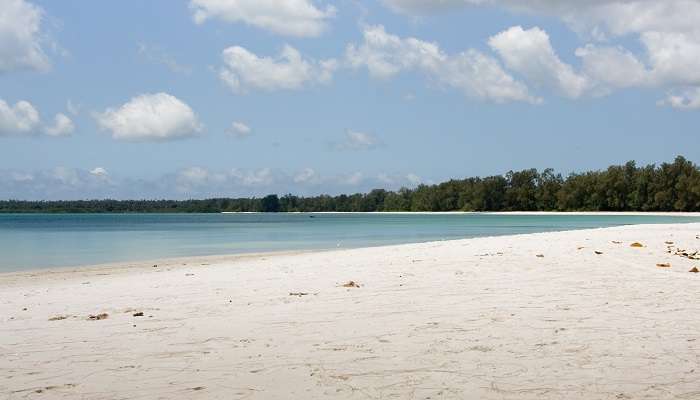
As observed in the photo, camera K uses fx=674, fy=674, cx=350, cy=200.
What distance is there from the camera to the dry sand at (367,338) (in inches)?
208

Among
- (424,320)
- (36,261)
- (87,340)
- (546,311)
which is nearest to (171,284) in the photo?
(87,340)

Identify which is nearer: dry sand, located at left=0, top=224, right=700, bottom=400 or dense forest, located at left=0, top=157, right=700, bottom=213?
dry sand, located at left=0, top=224, right=700, bottom=400

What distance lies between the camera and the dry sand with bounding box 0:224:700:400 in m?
5.29

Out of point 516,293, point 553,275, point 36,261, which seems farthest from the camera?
point 36,261

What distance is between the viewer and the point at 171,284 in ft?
41.5

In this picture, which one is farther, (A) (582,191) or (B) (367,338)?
(A) (582,191)

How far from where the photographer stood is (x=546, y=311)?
328 inches

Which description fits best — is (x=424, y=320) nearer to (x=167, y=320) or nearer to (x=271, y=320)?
(x=271, y=320)

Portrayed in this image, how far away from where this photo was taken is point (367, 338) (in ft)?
22.9

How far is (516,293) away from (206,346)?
5.05m

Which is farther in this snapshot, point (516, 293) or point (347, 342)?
point (516, 293)

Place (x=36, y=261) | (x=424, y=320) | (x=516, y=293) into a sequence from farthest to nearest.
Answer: (x=36, y=261), (x=516, y=293), (x=424, y=320)

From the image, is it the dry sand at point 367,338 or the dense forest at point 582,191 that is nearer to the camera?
the dry sand at point 367,338

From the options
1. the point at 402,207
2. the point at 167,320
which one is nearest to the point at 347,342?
the point at 167,320
